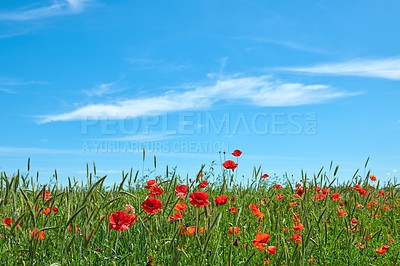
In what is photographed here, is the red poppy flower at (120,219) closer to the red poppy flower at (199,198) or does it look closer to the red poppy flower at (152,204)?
the red poppy flower at (152,204)

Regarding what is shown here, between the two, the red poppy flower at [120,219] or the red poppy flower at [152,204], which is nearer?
the red poppy flower at [120,219]

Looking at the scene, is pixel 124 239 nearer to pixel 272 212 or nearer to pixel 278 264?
pixel 278 264

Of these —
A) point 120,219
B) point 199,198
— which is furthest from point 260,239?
point 120,219

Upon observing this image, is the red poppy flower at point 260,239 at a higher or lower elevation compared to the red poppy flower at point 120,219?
lower

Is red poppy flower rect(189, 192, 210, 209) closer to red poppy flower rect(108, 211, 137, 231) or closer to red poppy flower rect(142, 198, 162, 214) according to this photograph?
red poppy flower rect(142, 198, 162, 214)

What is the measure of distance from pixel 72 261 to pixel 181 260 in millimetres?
795

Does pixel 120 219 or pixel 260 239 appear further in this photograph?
pixel 260 239

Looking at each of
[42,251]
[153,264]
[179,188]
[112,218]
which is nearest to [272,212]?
[179,188]

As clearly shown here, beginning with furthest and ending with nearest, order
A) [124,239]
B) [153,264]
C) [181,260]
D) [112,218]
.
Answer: [124,239] < [181,260] < [153,264] < [112,218]

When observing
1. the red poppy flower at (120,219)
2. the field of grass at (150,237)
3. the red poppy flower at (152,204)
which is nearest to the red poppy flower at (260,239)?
the field of grass at (150,237)

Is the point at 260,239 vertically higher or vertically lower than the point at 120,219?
lower

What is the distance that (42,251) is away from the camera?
2533 mm

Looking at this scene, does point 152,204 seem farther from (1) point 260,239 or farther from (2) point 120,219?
(1) point 260,239

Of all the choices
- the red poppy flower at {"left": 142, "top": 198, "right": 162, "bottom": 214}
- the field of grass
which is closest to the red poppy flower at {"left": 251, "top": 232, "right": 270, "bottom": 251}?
the field of grass
